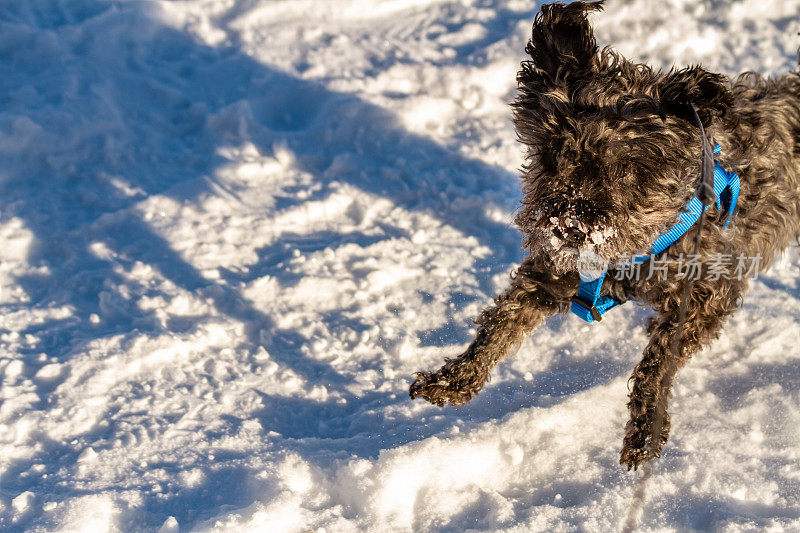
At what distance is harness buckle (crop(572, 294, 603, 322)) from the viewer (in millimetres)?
3002

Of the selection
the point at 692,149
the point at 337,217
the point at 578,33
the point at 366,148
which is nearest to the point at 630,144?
the point at 692,149

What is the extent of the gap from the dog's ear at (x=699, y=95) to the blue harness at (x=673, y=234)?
32 cm

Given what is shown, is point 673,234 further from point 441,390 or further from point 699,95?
point 441,390

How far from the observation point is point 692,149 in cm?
249

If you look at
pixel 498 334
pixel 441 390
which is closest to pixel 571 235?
pixel 498 334

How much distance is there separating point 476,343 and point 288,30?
4.71 meters

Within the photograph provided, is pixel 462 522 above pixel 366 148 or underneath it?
underneath

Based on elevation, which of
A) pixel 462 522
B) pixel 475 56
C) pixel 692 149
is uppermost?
pixel 475 56

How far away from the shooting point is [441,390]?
3215 millimetres

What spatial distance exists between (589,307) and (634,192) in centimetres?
76

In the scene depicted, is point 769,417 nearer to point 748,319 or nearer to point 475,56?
point 748,319

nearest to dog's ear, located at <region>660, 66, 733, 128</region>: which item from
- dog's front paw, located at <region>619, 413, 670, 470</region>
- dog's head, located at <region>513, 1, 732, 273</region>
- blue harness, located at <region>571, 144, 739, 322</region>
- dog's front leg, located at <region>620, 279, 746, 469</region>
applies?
Answer: dog's head, located at <region>513, 1, 732, 273</region>

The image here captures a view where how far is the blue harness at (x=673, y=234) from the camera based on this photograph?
2688 mm

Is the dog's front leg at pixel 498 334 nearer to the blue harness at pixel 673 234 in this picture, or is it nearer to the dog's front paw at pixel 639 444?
the blue harness at pixel 673 234
